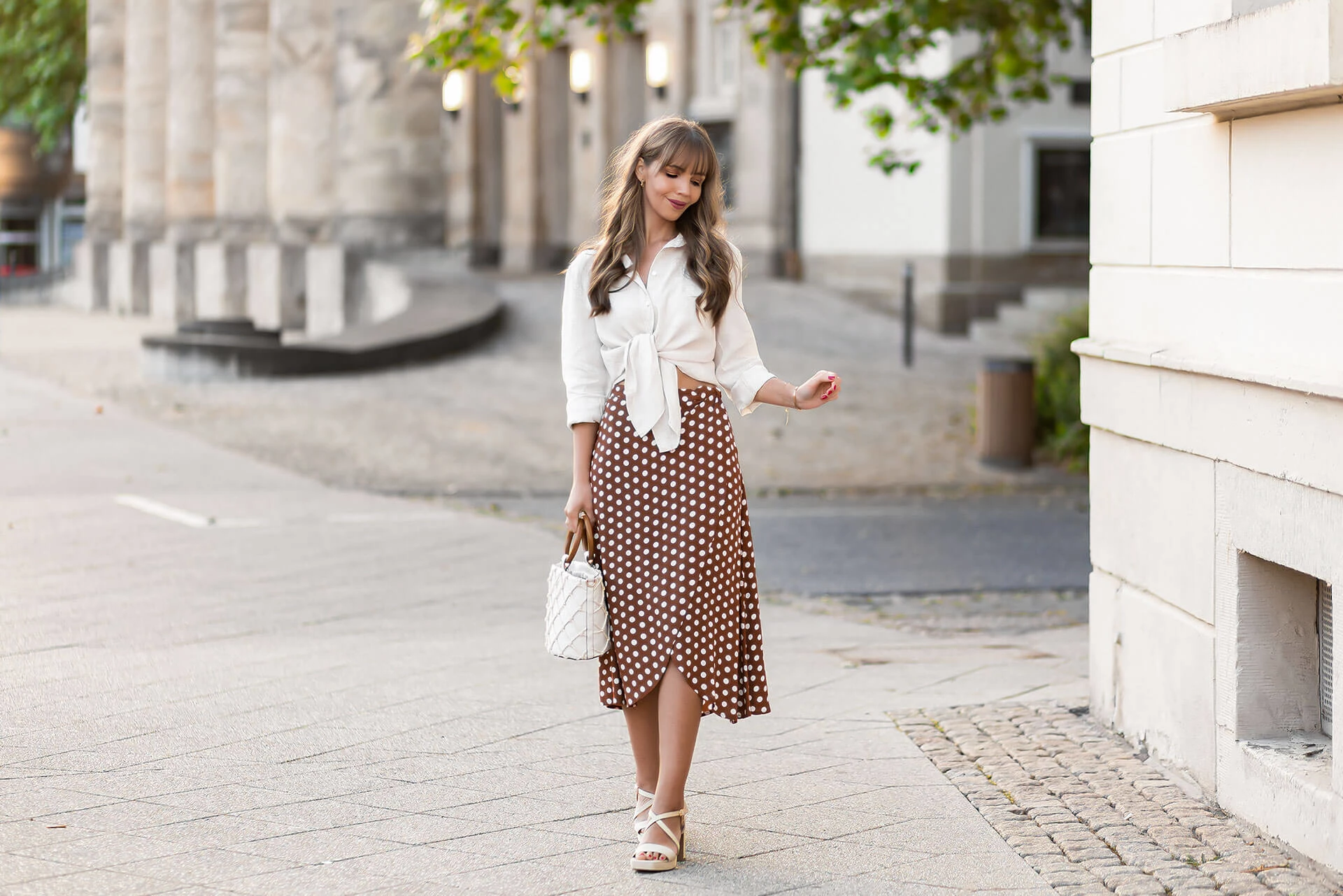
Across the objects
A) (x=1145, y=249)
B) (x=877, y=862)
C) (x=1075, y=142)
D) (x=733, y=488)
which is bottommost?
(x=877, y=862)

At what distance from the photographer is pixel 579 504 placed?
452 centimetres

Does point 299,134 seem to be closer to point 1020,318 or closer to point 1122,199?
point 1020,318

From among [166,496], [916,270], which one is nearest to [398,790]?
[166,496]

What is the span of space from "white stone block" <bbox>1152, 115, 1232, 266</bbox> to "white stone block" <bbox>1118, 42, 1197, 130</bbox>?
59mm

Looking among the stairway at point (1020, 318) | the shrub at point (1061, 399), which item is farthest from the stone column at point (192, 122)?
the shrub at point (1061, 399)

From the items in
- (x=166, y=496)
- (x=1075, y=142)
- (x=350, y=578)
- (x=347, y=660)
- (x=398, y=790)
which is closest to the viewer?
(x=398, y=790)

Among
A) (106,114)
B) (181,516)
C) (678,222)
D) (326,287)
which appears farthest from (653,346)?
(106,114)

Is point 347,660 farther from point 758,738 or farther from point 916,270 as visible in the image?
point 916,270

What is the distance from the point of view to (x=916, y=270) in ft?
79.6

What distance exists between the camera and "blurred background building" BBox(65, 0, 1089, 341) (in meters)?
23.9

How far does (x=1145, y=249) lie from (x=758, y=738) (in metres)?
1.96

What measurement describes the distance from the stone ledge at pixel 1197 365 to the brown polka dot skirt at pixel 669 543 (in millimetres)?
1373

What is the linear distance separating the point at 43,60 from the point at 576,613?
1608 inches

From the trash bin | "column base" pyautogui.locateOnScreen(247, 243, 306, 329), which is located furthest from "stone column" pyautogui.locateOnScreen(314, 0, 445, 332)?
the trash bin
